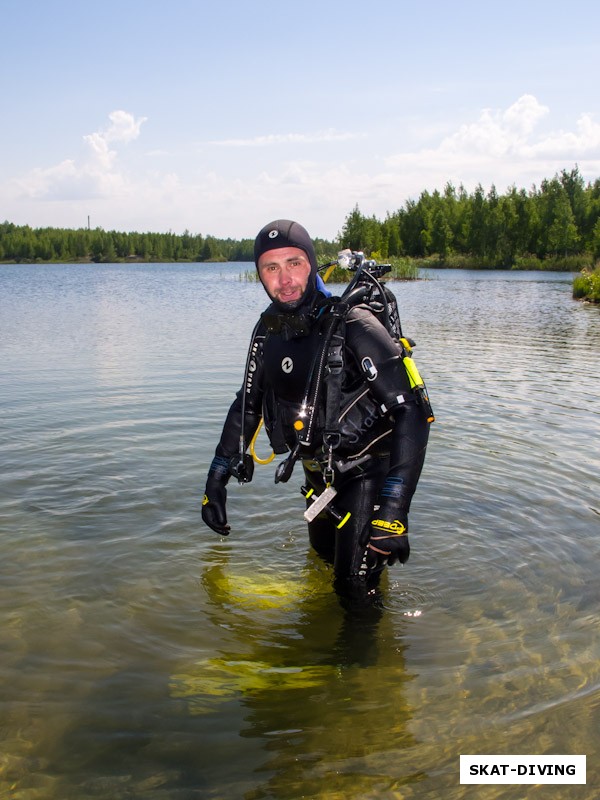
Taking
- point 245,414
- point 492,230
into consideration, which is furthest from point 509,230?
point 245,414

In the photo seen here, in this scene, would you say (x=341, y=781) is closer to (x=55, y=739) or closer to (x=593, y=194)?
(x=55, y=739)

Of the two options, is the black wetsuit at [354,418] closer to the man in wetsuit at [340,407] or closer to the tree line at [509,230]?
the man in wetsuit at [340,407]

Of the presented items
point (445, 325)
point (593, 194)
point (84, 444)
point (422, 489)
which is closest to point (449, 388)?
point (422, 489)

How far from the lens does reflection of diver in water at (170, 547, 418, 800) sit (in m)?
2.97

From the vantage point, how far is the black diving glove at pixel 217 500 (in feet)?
14.7

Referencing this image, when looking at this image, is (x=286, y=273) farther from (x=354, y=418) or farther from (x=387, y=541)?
(x=387, y=541)

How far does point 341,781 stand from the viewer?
9.56 feet

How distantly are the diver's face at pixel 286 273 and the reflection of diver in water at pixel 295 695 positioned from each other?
6.53 feet

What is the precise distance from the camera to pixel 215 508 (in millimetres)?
4496

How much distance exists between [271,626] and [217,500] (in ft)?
2.82

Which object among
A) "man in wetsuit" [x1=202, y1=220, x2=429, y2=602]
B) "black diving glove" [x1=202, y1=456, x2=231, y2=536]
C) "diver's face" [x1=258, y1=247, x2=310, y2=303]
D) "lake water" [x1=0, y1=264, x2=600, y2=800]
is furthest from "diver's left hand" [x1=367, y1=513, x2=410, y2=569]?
"diver's face" [x1=258, y1=247, x2=310, y2=303]

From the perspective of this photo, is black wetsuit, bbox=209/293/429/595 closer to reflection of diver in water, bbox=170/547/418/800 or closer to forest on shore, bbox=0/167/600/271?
reflection of diver in water, bbox=170/547/418/800

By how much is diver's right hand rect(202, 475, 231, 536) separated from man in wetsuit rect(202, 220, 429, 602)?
0.04ft

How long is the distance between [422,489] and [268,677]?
3347 millimetres
